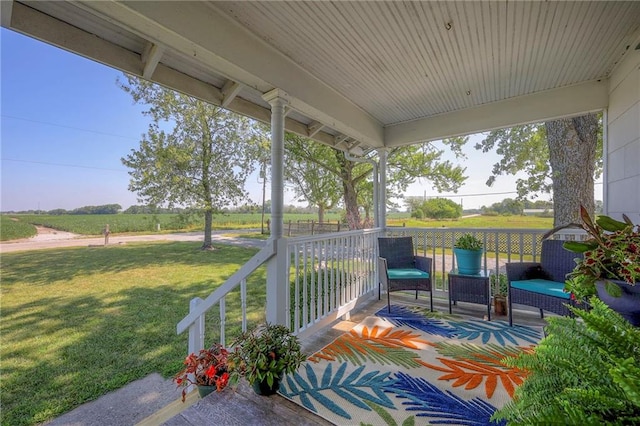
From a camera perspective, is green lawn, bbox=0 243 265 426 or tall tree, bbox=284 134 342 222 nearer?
green lawn, bbox=0 243 265 426

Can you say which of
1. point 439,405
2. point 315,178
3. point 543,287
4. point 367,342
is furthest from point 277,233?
point 315,178

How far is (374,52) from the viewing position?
230cm

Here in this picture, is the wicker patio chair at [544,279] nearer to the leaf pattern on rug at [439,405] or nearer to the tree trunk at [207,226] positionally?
the leaf pattern on rug at [439,405]

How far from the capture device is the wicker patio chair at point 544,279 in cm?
251

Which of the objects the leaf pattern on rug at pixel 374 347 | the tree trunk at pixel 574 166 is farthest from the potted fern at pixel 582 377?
the tree trunk at pixel 574 166

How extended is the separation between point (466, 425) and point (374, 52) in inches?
110

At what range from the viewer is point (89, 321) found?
3988 millimetres

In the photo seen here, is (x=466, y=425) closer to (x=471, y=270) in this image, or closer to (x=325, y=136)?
(x=471, y=270)

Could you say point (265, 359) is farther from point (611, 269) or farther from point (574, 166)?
point (574, 166)

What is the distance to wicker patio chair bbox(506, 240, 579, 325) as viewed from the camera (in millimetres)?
2508

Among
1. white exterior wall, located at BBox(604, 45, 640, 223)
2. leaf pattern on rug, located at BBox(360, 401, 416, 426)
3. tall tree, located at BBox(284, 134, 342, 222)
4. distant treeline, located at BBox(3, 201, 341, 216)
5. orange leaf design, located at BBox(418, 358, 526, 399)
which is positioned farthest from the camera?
distant treeline, located at BBox(3, 201, 341, 216)

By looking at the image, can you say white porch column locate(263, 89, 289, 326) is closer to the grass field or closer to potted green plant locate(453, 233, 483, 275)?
potted green plant locate(453, 233, 483, 275)

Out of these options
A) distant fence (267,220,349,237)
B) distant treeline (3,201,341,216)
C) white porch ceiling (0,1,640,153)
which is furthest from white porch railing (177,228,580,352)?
distant fence (267,220,349,237)

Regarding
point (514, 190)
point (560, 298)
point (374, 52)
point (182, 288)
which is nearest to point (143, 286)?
point (182, 288)
